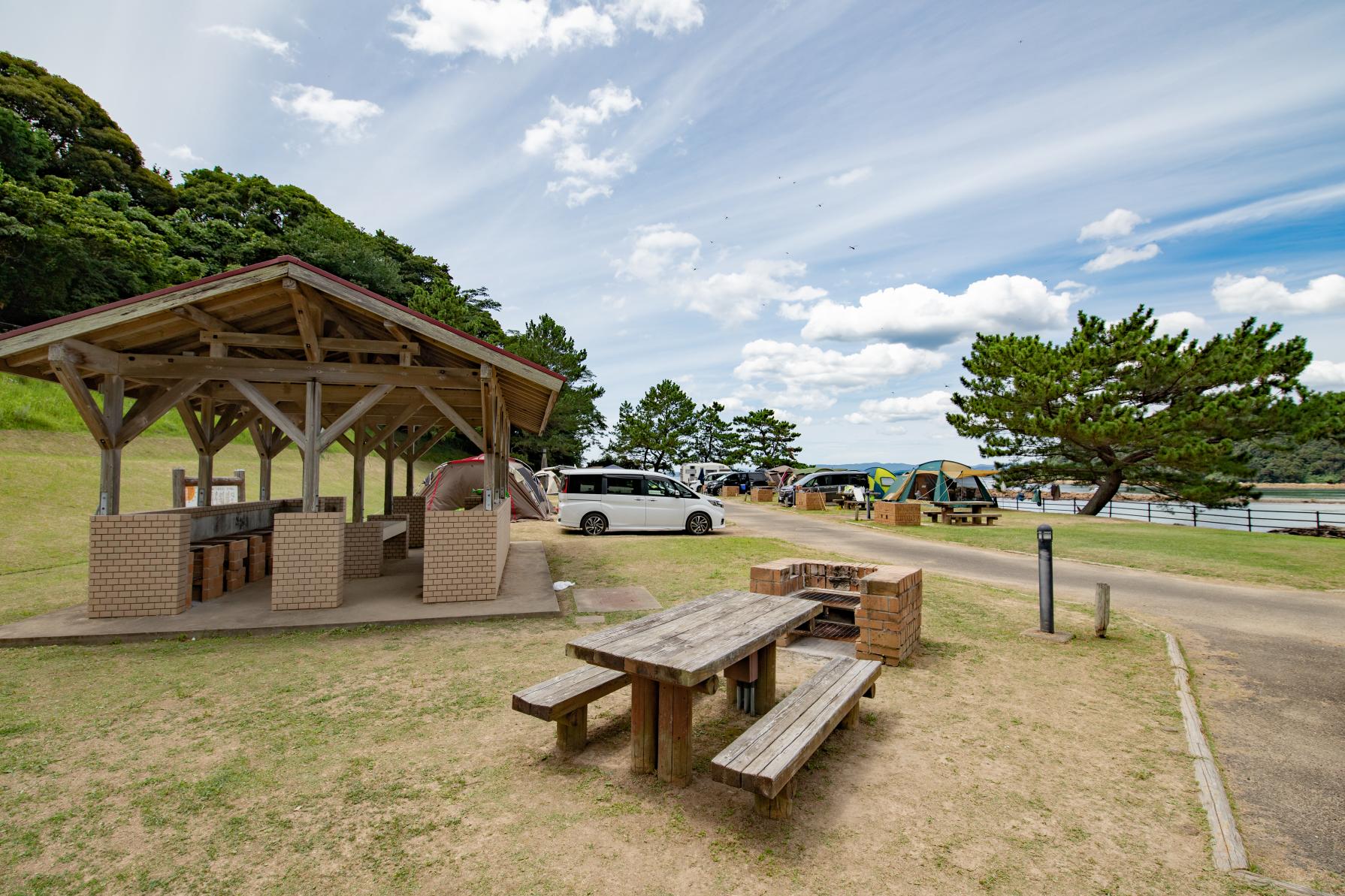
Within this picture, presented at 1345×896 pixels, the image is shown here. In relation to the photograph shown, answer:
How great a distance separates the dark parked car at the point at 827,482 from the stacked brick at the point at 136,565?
1031 inches

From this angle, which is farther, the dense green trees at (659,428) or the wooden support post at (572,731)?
the dense green trees at (659,428)

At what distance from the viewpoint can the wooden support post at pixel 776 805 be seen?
3.02m

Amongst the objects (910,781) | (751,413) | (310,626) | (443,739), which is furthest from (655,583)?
(751,413)

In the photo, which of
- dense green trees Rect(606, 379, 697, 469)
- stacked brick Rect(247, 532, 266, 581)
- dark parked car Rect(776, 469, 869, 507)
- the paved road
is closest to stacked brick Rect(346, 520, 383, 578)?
stacked brick Rect(247, 532, 266, 581)

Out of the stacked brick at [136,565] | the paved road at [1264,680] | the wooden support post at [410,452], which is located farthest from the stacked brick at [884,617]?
the wooden support post at [410,452]

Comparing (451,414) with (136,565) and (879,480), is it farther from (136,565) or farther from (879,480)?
(879,480)

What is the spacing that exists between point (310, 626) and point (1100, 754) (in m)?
7.03

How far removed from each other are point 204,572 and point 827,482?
28.4 metres

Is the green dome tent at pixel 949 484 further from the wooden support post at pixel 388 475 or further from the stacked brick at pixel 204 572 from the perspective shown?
the stacked brick at pixel 204 572

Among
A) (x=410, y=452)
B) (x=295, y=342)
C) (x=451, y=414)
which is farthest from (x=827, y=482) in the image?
(x=295, y=342)

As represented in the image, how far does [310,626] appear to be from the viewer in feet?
21.9

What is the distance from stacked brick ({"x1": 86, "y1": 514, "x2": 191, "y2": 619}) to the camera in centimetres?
661

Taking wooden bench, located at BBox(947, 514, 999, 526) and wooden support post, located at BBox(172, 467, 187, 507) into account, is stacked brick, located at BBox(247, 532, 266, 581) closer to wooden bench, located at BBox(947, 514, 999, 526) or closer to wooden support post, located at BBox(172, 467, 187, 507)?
wooden support post, located at BBox(172, 467, 187, 507)

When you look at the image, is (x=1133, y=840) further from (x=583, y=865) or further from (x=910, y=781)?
(x=583, y=865)
